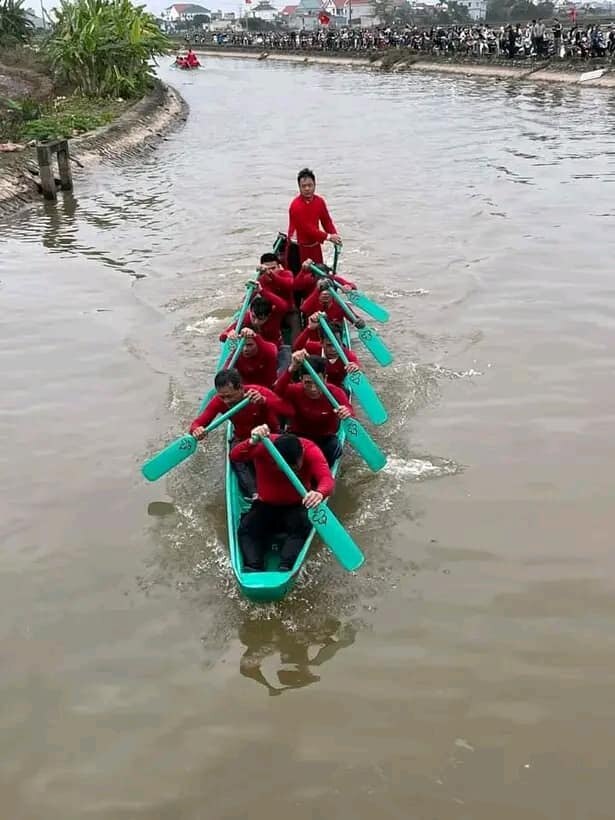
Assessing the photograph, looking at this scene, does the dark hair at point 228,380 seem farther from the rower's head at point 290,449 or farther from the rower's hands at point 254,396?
the rower's head at point 290,449

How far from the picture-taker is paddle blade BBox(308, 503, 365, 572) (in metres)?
5.08

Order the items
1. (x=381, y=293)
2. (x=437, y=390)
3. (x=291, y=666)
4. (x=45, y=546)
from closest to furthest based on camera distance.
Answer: (x=291, y=666) < (x=45, y=546) < (x=437, y=390) < (x=381, y=293)

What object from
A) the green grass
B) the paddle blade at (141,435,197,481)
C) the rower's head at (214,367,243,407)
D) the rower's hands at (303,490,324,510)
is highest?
the green grass

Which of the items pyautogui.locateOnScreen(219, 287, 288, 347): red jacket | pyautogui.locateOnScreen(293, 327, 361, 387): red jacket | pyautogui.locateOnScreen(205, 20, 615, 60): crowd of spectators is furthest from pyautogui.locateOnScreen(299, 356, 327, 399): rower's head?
pyautogui.locateOnScreen(205, 20, 615, 60): crowd of spectators

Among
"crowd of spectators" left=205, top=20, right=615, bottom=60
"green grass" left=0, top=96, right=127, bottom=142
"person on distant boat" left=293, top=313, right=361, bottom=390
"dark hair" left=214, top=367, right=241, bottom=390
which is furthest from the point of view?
"crowd of spectators" left=205, top=20, right=615, bottom=60

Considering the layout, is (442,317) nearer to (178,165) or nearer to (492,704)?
(492,704)

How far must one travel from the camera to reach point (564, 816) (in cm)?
373

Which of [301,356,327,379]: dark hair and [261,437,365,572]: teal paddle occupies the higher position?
[301,356,327,379]: dark hair

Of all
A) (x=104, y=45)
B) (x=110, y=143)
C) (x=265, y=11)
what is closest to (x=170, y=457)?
(x=110, y=143)

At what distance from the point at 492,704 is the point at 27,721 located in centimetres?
249

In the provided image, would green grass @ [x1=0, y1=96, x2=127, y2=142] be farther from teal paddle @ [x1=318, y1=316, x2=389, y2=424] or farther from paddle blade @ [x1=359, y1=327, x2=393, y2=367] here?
teal paddle @ [x1=318, y1=316, x2=389, y2=424]

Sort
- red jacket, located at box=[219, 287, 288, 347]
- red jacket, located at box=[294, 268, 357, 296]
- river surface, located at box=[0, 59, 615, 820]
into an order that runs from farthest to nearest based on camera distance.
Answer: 1. red jacket, located at box=[294, 268, 357, 296]
2. red jacket, located at box=[219, 287, 288, 347]
3. river surface, located at box=[0, 59, 615, 820]

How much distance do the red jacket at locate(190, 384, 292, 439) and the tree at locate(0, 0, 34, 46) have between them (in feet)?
133

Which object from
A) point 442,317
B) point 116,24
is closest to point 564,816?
point 442,317
